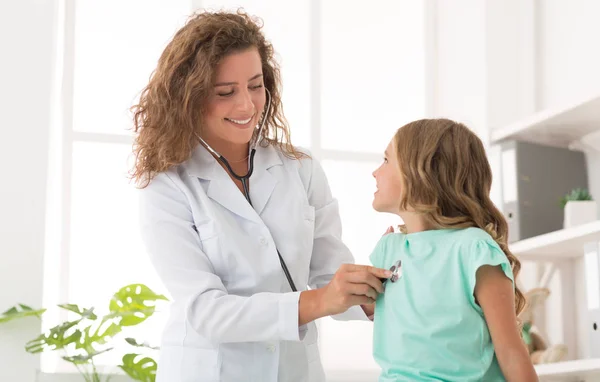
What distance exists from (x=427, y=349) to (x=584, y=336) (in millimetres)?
1844

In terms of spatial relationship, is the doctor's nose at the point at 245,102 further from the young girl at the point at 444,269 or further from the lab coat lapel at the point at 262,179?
the young girl at the point at 444,269

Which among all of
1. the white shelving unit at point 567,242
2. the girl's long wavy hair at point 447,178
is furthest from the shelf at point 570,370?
the girl's long wavy hair at point 447,178

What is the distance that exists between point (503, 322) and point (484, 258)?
11 cm

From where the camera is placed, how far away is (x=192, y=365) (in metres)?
1.86

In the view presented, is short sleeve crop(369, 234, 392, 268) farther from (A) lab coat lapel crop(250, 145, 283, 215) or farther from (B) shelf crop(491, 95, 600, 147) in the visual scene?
(B) shelf crop(491, 95, 600, 147)

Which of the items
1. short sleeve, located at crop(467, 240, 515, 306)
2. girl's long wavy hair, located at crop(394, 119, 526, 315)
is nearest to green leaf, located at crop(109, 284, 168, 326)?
girl's long wavy hair, located at crop(394, 119, 526, 315)

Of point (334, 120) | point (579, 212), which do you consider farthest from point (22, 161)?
point (579, 212)

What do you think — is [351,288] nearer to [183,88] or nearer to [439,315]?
[439,315]

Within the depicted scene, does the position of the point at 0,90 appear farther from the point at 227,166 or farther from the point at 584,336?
the point at 584,336

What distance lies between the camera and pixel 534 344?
3088 millimetres

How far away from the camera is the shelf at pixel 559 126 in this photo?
2.84m

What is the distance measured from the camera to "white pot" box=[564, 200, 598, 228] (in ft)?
9.55

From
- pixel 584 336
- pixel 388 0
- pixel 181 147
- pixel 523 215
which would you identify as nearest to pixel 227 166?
pixel 181 147

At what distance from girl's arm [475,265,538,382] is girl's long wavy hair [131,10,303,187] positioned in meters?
0.77
